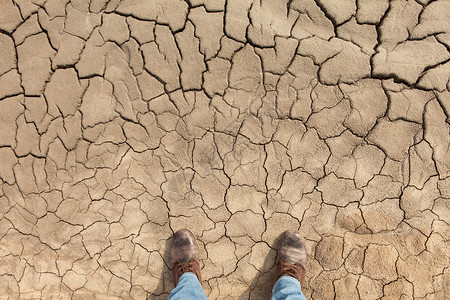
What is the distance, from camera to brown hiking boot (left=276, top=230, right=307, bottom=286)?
2.08m

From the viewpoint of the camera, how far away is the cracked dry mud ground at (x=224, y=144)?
83.2 inches

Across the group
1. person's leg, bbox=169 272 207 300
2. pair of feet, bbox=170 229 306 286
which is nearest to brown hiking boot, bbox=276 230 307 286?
pair of feet, bbox=170 229 306 286

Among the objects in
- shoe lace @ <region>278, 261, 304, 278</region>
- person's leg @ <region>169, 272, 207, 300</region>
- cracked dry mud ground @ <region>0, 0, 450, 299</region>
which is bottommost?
person's leg @ <region>169, 272, 207, 300</region>

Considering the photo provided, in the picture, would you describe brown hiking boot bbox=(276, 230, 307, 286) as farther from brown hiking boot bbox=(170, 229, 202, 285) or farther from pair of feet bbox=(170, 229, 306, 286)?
brown hiking boot bbox=(170, 229, 202, 285)

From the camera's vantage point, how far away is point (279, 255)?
7.07 feet

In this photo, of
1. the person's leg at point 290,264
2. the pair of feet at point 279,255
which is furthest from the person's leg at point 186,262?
the person's leg at point 290,264

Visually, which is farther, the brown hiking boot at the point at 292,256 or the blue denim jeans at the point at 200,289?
the brown hiking boot at the point at 292,256

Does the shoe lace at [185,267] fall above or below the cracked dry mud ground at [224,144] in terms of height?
below

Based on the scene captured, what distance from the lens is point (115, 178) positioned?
7.22ft

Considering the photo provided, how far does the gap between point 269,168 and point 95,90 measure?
1.36 meters

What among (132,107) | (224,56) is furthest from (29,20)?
(224,56)

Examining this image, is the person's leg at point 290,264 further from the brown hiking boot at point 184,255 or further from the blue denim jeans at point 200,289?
the brown hiking boot at point 184,255

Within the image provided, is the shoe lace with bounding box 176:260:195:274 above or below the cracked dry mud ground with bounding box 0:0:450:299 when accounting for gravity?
below

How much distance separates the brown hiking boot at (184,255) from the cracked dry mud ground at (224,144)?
76 millimetres
